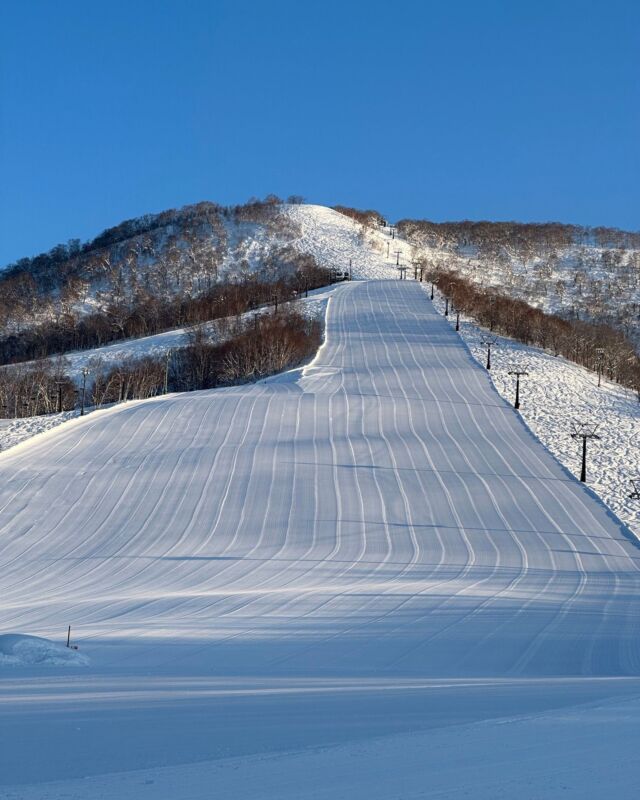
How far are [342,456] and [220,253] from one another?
100 m

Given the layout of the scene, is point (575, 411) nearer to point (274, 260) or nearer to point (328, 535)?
point (328, 535)

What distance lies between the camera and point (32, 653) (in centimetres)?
817

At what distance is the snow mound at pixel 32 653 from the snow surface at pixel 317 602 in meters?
0.34

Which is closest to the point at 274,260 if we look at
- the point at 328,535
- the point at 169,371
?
the point at 169,371

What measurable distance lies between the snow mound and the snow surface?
1.10ft

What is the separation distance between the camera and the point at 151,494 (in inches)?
945

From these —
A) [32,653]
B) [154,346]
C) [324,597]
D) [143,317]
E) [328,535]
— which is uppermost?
[143,317]

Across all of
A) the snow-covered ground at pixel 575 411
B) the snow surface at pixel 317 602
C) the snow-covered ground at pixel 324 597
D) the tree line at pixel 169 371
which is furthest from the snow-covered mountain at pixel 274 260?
the snow surface at pixel 317 602

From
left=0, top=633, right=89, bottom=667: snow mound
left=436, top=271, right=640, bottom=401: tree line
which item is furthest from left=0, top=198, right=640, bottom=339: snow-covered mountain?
left=0, top=633, right=89, bottom=667: snow mound

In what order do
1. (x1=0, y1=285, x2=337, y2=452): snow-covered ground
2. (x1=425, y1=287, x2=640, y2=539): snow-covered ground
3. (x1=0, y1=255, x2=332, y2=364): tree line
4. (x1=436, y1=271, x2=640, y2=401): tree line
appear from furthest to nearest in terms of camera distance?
1. (x1=0, y1=255, x2=332, y2=364): tree line
2. (x1=436, y1=271, x2=640, y2=401): tree line
3. (x1=0, y1=285, x2=337, y2=452): snow-covered ground
4. (x1=425, y1=287, x2=640, y2=539): snow-covered ground

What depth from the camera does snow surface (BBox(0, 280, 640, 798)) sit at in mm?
5066

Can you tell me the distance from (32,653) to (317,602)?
6.32 metres

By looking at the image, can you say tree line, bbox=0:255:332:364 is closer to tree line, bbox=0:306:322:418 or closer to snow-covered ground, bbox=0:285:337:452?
snow-covered ground, bbox=0:285:337:452

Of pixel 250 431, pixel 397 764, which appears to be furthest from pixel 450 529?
pixel 397 764
